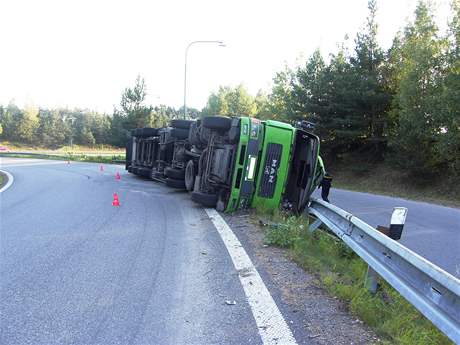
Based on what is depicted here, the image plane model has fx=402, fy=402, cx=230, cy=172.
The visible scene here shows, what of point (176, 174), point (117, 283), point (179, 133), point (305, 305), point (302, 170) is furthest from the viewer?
point (179, 133)

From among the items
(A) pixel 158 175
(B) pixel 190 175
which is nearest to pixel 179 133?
(A) pixel 158 175

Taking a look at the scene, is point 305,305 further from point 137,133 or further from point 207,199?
point 137,133

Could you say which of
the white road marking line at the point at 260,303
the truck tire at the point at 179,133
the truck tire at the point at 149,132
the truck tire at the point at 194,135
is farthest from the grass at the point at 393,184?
the white road marking line at the point at 260,303

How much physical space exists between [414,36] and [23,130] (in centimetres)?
7762

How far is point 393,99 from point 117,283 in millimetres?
22998

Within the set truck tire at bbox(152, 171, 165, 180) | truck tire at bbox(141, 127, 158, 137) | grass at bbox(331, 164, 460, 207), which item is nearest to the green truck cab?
truck tire at bbox(152, 171, 165, 180)

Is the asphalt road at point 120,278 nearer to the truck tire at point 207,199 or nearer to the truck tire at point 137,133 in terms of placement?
the truck tire at point 207,199

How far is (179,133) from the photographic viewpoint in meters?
12.5

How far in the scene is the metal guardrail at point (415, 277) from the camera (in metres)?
2.37

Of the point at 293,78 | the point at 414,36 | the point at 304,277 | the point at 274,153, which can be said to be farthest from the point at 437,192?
the point at 293,78

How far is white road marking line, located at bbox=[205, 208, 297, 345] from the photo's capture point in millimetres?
2830

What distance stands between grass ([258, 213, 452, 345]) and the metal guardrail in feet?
0.94

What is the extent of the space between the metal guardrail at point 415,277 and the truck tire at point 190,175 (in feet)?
22.1

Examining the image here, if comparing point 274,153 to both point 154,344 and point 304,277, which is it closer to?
point 304,277
